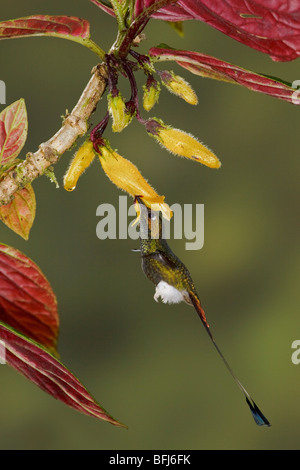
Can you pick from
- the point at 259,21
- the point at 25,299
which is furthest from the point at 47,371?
the point at 259,21

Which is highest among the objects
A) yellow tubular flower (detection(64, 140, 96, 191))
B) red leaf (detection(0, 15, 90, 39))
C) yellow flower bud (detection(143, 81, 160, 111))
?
red leaf (detection(0, 15, 90, 39))

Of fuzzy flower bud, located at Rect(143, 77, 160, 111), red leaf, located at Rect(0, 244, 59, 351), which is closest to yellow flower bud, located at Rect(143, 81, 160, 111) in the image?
fuzzy flower bud, located at Rect(143, 77, 160, 111)

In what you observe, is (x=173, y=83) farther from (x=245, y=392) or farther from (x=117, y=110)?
(x=245, y=392)

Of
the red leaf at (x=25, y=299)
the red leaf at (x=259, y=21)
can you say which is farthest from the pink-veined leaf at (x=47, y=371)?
the red leaf at (x=259, y=21)

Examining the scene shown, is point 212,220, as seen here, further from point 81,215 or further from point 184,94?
point 184,94

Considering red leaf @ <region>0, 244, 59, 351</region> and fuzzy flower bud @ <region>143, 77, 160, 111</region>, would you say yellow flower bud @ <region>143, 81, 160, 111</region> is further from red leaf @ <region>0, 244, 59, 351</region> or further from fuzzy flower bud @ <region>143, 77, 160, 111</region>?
red leaf @ <region>0, 244, 59, 351</region>

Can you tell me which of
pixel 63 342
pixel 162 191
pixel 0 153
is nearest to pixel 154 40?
pixel 162 191
